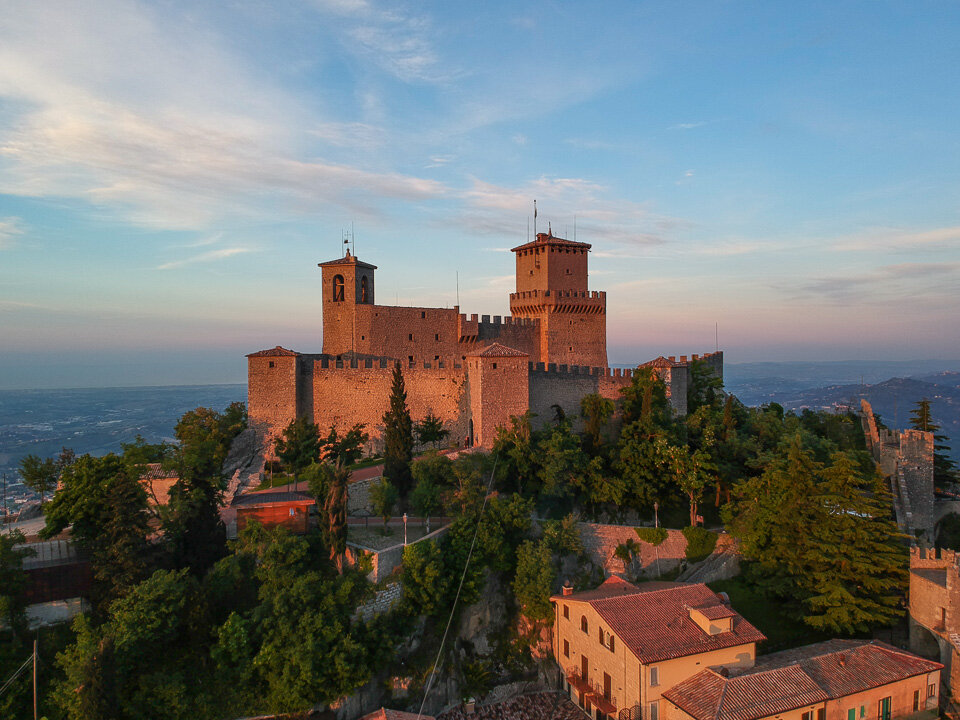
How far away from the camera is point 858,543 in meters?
20.3

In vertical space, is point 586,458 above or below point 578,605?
above

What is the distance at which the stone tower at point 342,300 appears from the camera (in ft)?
104

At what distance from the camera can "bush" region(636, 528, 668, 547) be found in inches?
925

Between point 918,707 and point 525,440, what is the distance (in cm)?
1449

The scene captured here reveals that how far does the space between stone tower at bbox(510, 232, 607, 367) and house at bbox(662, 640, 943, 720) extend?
65.0 feet

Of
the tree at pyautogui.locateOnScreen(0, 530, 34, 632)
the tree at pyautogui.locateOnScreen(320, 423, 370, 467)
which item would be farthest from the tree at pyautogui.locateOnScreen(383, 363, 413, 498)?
the tree at pyautogui.locateOnScreen(0, 530, 34, 632)

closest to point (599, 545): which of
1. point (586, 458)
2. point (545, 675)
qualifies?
point (586, 458)

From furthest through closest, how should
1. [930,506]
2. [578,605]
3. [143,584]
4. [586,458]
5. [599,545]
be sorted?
[930,506]
[586,458]
[599,545]
[578,605]
[143,584]

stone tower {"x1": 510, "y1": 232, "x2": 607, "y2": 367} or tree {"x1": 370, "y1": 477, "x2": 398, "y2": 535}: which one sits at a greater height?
stone tower {"x1": 510, "y1": 232, "x2": 607, "y2": 367}

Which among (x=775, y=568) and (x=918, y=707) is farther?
(x=775, y=568)

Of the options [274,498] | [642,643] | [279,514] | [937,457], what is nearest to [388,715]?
[279,514]

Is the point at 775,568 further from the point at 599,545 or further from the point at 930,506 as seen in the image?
the point at 930,506

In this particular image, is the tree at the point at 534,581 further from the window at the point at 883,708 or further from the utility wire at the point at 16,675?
the utility wire at the point at 16,675

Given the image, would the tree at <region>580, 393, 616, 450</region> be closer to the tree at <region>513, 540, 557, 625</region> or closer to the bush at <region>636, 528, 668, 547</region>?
the bush at <region>636, 528, 668, 547</region>
